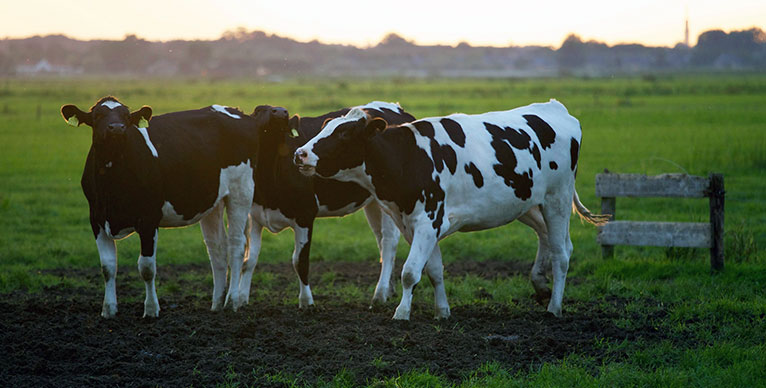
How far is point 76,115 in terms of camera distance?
28.4ft

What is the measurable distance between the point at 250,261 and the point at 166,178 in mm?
1554

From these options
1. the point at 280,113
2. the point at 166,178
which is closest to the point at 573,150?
the point at 280,113

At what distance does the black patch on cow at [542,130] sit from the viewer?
9.55 meters

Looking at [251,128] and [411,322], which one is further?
[251,128]

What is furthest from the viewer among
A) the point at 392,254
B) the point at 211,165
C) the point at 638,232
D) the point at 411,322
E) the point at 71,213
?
the point at 71,213

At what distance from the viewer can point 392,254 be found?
1103 cm

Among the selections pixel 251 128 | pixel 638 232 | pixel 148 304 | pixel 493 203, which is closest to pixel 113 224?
pixel 148 304

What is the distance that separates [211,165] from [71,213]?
9220 mm

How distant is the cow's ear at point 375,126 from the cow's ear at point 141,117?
233cm

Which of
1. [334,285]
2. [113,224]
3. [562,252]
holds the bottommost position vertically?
[334,285]

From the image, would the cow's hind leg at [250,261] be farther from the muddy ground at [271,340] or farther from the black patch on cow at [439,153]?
the black patch on cow at [439,153]

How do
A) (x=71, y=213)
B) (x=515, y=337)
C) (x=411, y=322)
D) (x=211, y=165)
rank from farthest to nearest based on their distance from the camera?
(x=71, y=213), (x=211, y=165), (x=411, y=322), (x=515, y=337)

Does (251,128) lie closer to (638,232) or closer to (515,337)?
(515,337)

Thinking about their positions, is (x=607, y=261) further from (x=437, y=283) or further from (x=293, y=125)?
(x=293, y=125)
